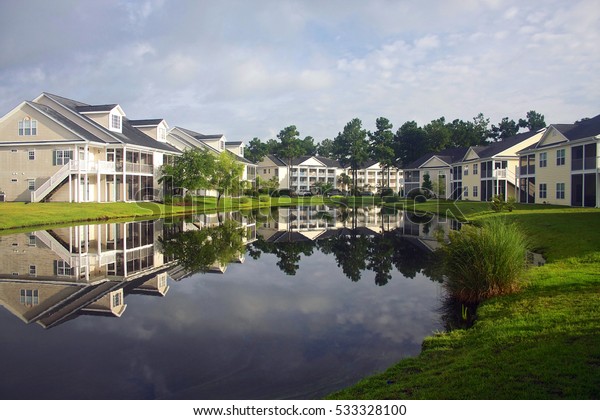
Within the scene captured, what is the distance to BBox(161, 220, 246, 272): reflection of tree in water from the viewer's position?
1734 cm

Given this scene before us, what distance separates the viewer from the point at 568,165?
37875 mm

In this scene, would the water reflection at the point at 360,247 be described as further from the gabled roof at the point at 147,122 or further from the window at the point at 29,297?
the gabled roof at the point at 147,122

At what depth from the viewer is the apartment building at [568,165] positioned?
115 ft

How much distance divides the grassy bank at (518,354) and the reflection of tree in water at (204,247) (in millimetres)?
10115

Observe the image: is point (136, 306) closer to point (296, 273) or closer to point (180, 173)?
point (296, 273)

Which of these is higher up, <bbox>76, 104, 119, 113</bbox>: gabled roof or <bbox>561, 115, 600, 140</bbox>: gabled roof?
<bbox>76, 104, 119, 113</bbox>: gabled roof

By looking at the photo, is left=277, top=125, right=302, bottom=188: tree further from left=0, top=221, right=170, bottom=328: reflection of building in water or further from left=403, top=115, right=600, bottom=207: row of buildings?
left=0, top=221, right=170, bottom=328: reflection of building in water

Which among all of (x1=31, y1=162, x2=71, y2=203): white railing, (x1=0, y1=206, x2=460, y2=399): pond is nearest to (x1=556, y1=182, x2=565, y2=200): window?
(x1=0, y1=206, x2=460, y2=399): pond

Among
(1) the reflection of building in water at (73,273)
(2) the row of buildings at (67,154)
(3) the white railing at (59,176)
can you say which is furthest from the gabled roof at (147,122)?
(1) the reflection of building in water at (73,273)

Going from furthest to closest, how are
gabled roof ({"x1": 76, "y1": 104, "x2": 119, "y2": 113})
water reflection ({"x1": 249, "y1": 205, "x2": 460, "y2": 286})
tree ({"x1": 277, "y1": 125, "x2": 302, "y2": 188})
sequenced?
tree ({"x1": 277, "y1": 125, "x2": 302, "y2": 188}), gabled roof ({"x1": 76, "y1": 104, "x2": 119, "y2": 113}), water reflection ({"x1": 249, "y1": 205, "x2": 460, "y2": 286})

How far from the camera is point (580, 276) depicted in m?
12.0

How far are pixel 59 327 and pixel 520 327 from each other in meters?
9.07

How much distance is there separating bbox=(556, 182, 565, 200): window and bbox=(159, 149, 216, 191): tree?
33.3m

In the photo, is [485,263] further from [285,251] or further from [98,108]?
[98,108]
